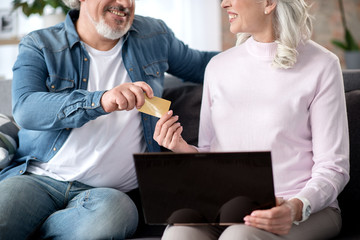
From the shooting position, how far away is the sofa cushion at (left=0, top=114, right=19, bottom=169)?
1.64 m

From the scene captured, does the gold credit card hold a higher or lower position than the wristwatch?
higher

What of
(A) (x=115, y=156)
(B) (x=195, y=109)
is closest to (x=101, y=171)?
(A) (x=115, y=156)

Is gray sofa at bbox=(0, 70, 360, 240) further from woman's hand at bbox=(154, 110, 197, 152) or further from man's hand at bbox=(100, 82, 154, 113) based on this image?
man's hand at bbox=(100, 82, 154, 113)

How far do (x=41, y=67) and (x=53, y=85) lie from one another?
75mm

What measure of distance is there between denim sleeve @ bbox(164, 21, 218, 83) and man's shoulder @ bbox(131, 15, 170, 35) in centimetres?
3

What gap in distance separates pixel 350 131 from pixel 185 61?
0.66 m

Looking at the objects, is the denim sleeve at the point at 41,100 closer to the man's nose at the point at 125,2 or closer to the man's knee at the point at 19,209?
the man's knee at the point at 19,209

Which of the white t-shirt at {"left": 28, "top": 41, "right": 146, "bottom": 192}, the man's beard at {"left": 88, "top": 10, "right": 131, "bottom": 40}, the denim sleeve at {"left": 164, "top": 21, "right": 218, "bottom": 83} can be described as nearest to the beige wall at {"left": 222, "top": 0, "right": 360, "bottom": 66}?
the denim sleeve at {"left": 164, "top": 21, "right": 218, "bottom": 83}

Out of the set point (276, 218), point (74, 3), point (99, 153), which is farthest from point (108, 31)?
point (276, 218)

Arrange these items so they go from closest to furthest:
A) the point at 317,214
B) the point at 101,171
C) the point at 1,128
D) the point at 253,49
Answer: the point at 317,214 < the point at 253,49 < the point at 101,171 < the point at 1,128

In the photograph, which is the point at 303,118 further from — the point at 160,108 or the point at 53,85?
A: the point at 53,85

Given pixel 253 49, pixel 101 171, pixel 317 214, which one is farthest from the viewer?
pixel 101 171

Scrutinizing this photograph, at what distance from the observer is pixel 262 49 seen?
55.4 inches

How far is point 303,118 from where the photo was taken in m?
1.32
